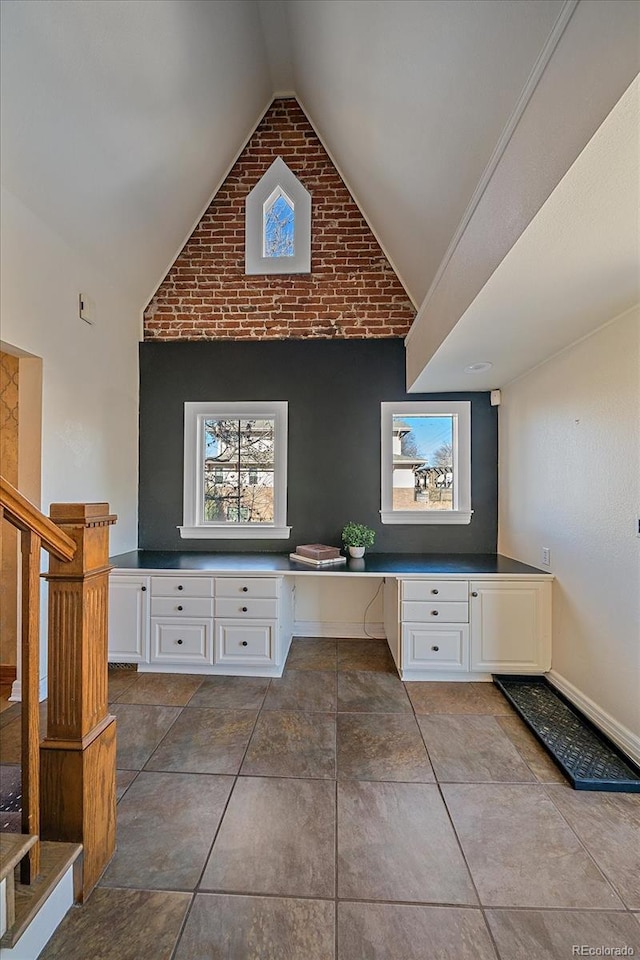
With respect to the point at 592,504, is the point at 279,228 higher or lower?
higher

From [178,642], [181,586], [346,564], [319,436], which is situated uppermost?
[319,436]

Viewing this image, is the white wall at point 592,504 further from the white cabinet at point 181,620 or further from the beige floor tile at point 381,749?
the white cabinet at point 181,620

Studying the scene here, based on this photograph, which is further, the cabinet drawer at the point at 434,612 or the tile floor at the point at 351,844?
the cabinet drawer at the point at 434,612

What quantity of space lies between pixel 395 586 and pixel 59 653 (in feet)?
7.12

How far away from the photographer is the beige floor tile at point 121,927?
46.8 inches

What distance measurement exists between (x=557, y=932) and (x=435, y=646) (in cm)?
164

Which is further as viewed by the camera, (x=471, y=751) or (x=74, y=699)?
(x=471, y=751)

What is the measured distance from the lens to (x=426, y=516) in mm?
3656

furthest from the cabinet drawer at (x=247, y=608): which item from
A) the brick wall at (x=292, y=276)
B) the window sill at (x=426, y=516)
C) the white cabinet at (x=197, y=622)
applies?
the brick wall at (x=292, y=276)

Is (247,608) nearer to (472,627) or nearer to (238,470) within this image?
(238,470)

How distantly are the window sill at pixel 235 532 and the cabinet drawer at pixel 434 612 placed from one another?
49.6 inches

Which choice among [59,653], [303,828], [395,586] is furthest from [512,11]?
[303,828]

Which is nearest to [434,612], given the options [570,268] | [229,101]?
[570,268]

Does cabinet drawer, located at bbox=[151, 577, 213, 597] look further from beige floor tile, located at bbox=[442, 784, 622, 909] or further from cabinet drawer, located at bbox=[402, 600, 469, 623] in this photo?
beige floor tile, located at bbox=[442, 784, 622, 909]
